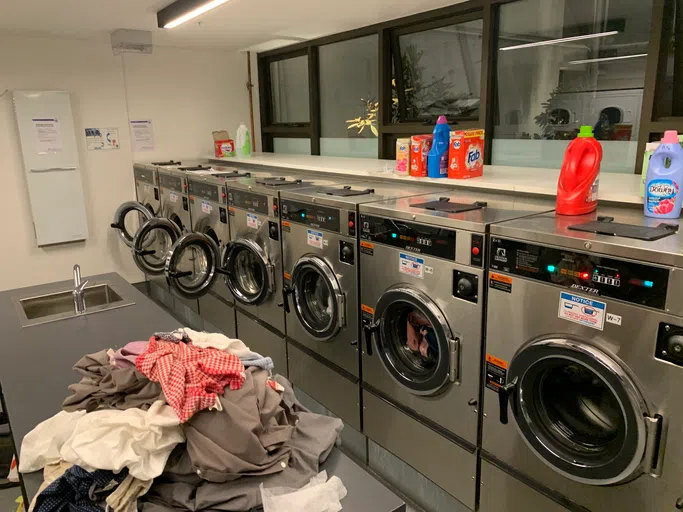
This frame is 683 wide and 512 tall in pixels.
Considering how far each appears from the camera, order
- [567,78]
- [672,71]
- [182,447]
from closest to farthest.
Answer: [182,447] < [672,71] < [567,78]

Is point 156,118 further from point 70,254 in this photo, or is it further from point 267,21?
point 267,21

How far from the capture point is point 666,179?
194cm

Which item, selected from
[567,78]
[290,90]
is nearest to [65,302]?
[567,78]

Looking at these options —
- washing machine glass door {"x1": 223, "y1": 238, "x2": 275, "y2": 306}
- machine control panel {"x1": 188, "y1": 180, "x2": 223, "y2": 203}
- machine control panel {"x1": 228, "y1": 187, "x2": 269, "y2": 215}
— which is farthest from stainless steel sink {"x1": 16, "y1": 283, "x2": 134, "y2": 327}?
machine control panel {"x1": 188, "y1": 180, "x2": 223, "y2": 203}

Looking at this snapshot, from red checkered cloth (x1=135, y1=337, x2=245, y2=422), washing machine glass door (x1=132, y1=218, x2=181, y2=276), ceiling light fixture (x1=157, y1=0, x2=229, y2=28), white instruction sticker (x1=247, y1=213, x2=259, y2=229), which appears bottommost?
washing machine glass door (x1=132, y1=218, x2=181, y2=276)

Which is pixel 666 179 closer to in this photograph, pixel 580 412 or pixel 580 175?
pixel 580 175

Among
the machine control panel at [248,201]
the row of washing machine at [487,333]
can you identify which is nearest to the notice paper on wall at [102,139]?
the machine control panel at [248,201]

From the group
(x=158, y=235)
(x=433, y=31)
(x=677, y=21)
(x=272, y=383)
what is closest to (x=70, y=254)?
(x=158, y=235)

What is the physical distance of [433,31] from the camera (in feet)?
12.7

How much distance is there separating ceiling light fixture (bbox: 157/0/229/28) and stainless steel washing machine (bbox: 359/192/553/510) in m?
1.73

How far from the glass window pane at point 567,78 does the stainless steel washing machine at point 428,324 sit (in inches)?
32.1

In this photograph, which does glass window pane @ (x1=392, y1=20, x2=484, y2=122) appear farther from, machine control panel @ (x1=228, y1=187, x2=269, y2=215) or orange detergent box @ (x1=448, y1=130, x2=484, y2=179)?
machine control panel @ (x1=228, y1=187, x2=269, y2=215)

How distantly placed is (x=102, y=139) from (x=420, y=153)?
143 inches

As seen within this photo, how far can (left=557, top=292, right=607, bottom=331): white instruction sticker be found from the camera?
67.2 inches
